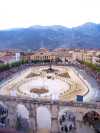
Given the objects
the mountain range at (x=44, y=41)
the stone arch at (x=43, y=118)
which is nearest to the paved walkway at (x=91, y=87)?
the stone arch at (x=43, y=118)

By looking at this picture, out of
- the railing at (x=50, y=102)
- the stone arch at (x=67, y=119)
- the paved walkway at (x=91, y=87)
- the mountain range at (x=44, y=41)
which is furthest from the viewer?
the mountain range at (x=44, y=41)

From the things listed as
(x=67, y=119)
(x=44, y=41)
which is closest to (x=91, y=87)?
(x=67, y=119)

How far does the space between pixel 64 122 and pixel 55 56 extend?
3140cm

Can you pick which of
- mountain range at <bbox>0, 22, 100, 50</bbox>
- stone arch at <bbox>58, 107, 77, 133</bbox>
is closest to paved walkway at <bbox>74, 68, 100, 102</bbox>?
stone arch at <bbox>58, 107, 77, 133</bbox>

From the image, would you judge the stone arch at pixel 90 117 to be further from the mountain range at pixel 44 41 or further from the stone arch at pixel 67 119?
the mountain range at pixel 44 41

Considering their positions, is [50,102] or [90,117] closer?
[90,117]

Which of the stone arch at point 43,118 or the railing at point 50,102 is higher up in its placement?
the railing at point 50,102

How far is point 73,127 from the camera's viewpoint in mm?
18219

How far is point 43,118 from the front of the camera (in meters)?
19.1

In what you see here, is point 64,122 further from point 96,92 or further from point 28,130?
point 96,92

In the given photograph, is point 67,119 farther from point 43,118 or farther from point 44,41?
point 44,41

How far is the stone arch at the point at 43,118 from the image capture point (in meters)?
18.5

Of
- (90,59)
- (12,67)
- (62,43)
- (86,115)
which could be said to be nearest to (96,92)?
(86,115)

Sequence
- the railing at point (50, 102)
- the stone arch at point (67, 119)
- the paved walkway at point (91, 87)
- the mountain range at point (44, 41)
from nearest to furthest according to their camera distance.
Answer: the stone arch at point (67, 119), the railing at point (50, 102), the paved walkway at point (91, 87), the mountain range at point (44, 41)
